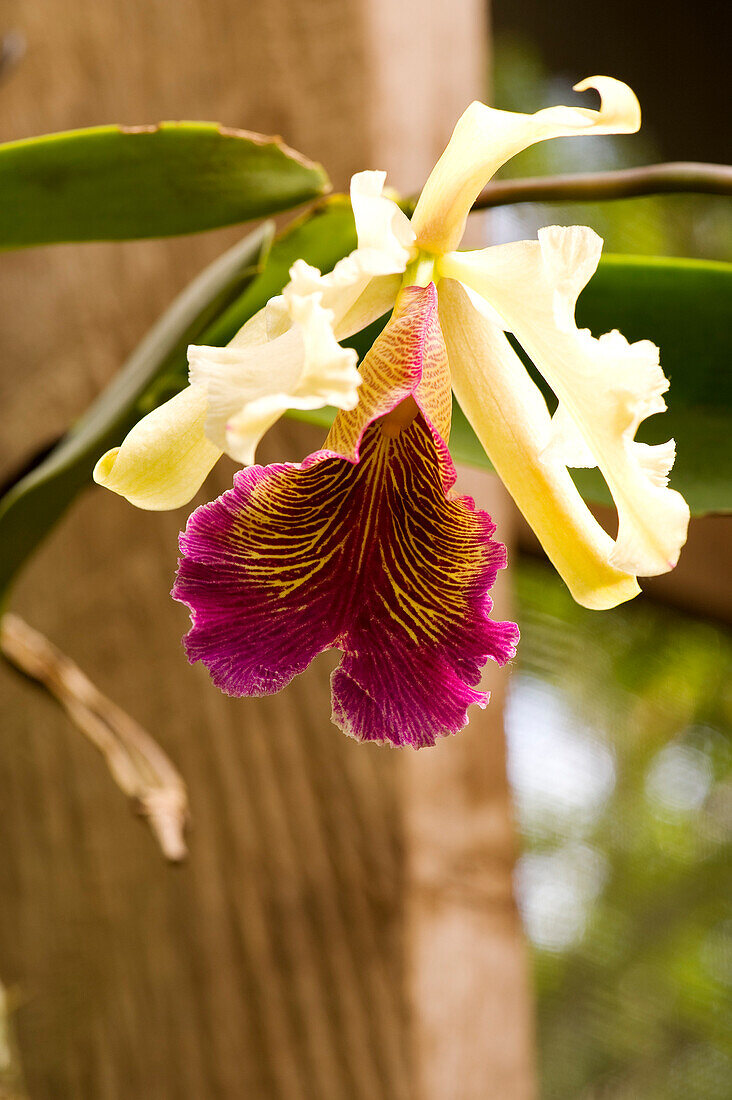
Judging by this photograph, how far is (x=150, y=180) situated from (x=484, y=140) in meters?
0.13

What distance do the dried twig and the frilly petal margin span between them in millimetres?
160

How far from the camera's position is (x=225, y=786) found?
0.60 meters

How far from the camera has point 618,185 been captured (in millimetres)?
314

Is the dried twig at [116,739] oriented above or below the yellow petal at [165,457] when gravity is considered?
below

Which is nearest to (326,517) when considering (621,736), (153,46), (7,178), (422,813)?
(7,178)

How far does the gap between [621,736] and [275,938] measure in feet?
1.91

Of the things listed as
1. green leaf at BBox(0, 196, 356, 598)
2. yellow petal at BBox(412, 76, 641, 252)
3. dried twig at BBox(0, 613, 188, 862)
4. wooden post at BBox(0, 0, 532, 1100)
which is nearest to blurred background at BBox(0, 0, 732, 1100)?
wooden post at BBox(0, 0, 532, 1100)

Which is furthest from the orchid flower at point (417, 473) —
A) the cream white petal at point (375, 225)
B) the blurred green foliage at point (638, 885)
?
the blurred green foliage at point (638, 885)

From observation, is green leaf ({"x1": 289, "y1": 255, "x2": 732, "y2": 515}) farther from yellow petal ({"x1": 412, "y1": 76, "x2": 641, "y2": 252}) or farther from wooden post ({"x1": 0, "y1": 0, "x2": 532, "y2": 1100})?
wooden post ({"x1": 0, "y1": 0, "x2": 532, "y2": 1100})

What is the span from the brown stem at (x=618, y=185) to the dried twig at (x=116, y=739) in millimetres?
263

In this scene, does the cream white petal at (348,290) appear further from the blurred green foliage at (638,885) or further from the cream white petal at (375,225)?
the blurred green foliage at (638,885)

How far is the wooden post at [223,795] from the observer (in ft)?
1.76

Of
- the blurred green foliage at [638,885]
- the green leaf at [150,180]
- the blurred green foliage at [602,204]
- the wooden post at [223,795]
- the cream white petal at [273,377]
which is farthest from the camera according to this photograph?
the blurred green foliage at [638,885]

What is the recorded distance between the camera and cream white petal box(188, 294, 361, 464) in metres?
0.22
